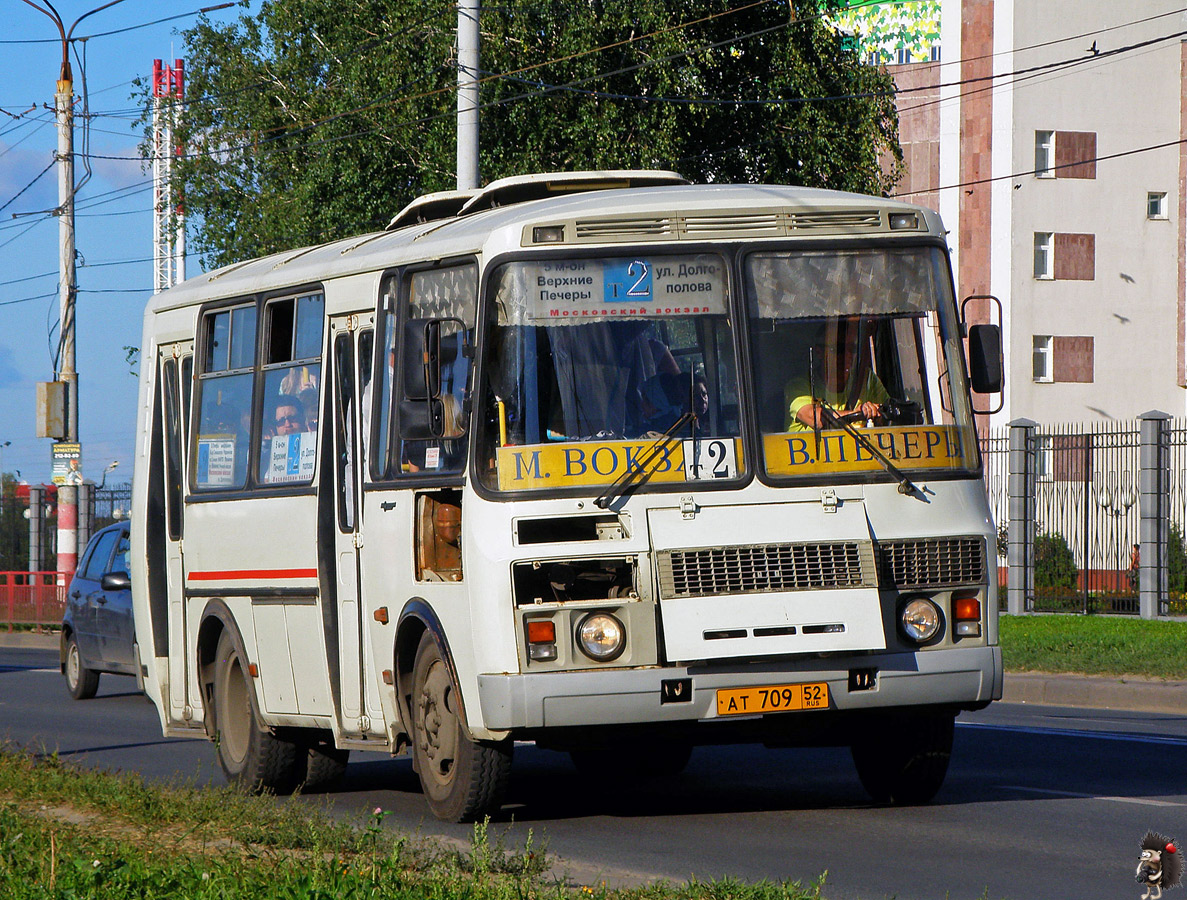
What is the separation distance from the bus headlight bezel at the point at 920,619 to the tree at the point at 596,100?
81.1 ft

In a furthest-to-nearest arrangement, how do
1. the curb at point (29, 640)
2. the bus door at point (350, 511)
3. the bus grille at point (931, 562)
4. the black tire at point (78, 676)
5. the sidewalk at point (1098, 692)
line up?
the curb at point (29, 640), the black tire at point (78, 676), the sidewalk at point (1098, 692), the bus door at point (350, 511), the bus grille at point (931, 562)

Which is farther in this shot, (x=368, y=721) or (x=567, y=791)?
(x=567, y=791)

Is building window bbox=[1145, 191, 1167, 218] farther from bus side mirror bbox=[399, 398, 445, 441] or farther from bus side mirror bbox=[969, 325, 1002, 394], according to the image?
bus side mirror bbox=[399, 398, 445, 441]

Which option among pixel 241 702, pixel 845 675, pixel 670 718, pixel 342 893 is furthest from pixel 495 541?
pixel 241 702

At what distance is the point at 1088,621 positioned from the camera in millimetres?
22906

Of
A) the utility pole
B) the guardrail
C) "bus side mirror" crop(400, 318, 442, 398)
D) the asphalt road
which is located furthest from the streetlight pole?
"bus side mirror" crop(400, 318, 442, 398)

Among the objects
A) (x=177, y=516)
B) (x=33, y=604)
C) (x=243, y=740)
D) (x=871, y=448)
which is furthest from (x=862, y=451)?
(x=33, y=604)

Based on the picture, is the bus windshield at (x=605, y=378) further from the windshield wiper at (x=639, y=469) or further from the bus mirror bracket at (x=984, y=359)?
the bus mirror bracket at (x=984, y=359)

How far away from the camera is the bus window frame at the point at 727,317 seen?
27.3 feet

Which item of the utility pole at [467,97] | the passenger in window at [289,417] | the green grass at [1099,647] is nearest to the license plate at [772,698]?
the passenger in window at [289,417]

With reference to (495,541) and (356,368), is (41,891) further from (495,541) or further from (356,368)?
(356,368)

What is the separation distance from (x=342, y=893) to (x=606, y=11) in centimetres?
2891

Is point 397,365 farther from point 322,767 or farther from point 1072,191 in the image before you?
point 1072,191

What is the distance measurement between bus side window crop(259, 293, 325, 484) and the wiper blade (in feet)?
9.71
